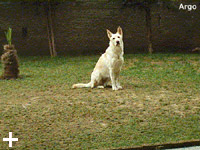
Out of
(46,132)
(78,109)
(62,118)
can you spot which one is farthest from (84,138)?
(78,109)

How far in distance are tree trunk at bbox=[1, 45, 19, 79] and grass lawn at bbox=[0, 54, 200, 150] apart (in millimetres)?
444

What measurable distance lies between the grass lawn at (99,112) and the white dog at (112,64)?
336mm

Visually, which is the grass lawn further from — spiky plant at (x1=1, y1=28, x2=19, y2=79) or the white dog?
spiky plant at (x1=1, y1=28, x2=19, y2=79)

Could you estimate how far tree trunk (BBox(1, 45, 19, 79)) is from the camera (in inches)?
520

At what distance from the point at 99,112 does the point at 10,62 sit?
6172mm

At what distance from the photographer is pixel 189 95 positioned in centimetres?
947

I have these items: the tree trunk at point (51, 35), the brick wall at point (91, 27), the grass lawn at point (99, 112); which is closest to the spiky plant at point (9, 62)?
the grass lawn at point (99, 112)

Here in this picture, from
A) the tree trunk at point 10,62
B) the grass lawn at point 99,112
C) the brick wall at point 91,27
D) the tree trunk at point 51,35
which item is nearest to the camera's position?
the grass lawn at point 99,112

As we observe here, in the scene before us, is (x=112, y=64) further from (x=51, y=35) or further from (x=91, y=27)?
(x=91, y=27)

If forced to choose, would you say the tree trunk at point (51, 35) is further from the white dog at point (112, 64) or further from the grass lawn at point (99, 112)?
the white dog at point (112, 64)

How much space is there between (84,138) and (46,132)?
0.71 m

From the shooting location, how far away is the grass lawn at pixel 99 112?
6383mm

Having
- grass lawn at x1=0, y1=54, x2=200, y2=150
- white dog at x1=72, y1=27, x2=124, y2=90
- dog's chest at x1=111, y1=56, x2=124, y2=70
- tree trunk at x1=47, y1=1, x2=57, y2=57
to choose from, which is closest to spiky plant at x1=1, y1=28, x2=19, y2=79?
grass lawn at x1=0, y1=54, x2=200, y2=150

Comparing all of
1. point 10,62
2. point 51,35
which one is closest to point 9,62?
point 10,62
